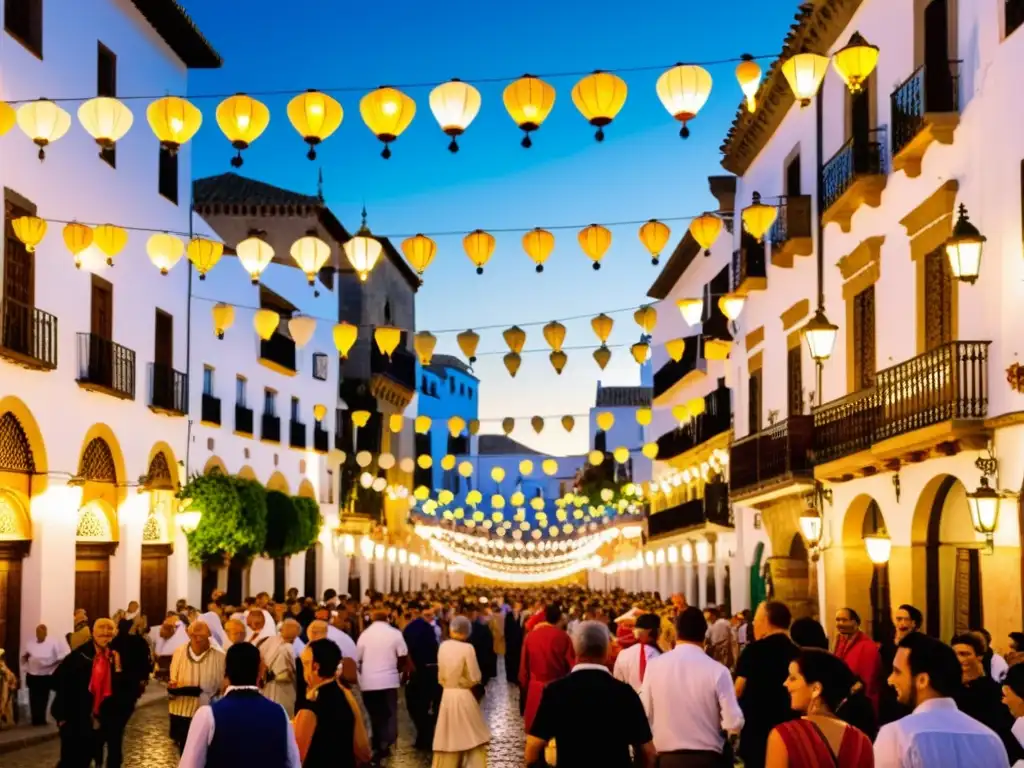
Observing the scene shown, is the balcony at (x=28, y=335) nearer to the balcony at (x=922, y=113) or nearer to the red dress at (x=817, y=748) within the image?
the balcony at (x=922, y=113)

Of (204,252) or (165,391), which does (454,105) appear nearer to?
(204,252)

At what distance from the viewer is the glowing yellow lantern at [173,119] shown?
16844 mm

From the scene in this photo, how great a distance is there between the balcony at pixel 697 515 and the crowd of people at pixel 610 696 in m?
16.2

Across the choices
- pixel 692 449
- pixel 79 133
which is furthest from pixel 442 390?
pixel 79 133

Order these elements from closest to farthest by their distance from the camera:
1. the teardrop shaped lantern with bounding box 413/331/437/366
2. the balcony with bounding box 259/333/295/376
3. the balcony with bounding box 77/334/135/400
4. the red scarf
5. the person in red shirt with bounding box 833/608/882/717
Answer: the person in red shirt with bounding box 833/608/882/717 → the red scarf → the balcony with bounding box 77/334/135/400 → the teardrop shaped lantern with bounding box 413/331/437/366 → the balcony with bounding box 259/333/295/376

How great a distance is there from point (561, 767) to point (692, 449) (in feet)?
108

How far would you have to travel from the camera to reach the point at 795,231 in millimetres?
24875

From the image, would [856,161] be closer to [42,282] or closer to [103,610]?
[42,282]

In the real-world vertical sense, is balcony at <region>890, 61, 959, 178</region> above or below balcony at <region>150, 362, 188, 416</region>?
above

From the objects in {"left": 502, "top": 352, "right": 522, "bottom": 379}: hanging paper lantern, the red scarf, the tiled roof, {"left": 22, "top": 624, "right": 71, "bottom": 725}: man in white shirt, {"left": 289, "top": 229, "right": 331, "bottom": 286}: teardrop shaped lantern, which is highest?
the tiled roof

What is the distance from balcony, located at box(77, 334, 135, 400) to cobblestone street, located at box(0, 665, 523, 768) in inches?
222

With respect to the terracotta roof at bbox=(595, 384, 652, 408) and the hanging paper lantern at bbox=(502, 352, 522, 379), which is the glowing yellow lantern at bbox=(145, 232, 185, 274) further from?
the terracotta roof at bbox=(595, 384, 652, 408)

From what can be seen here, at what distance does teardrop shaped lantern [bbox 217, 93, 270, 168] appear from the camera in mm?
16688

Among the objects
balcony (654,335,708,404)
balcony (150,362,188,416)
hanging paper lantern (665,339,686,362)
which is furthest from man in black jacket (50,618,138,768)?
balcony (654,335,708,404)
